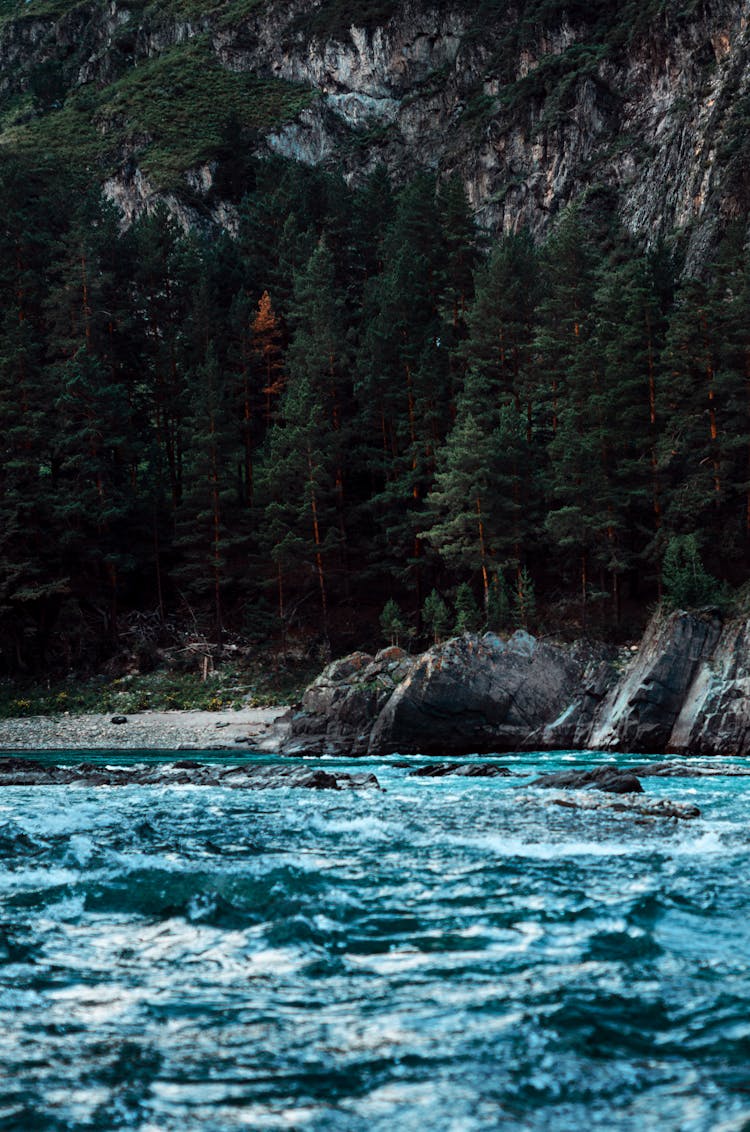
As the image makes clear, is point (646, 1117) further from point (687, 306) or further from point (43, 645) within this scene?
point (43, 645)

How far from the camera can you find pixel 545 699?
27.8m

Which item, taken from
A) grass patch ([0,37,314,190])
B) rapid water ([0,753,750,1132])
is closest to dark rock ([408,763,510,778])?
rapid water ([0,753,750,1132])

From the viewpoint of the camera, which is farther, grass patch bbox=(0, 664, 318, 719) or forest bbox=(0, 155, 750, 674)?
grass patch bbox=(0, 664, 318, 719)

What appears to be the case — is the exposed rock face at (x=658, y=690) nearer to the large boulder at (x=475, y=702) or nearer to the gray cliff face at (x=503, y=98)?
the large boulder at (x=475, y=702)

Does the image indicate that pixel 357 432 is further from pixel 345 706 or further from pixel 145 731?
pixel 345 706

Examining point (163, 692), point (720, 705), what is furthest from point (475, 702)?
point (163, 692)

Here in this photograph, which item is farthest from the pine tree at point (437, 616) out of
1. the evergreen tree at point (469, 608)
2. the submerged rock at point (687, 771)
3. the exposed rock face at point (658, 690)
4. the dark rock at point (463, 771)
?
the submerged rock at point (687, 771)

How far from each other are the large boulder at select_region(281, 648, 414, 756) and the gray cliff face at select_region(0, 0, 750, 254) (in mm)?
35814

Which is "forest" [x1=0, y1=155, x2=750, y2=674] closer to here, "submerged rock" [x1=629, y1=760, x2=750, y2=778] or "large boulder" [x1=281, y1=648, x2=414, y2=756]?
"large boulder" [x1=281, y1=648, x2=414, y2=756]

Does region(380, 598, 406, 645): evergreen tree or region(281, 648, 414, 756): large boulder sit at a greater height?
region(380, 598, 406, 645): evergreen tree

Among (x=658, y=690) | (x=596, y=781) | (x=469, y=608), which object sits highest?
(x=469, y=608)

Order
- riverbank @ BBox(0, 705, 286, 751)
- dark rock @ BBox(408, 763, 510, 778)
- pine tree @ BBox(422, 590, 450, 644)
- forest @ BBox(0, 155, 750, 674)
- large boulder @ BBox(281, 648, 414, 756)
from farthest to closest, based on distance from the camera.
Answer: forest @ BBox(0, 155, 750, 674) → pine tree @ BBox(422, 590, 450, 644) → riverbank @ BBox(0, 705, 286, 751) → large boulder @ BBox(281, 648, 414, 756) → dark rock @ BBox(408, 763, 510, 778)

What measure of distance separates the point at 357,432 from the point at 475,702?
20.9 m

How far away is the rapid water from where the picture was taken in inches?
186
